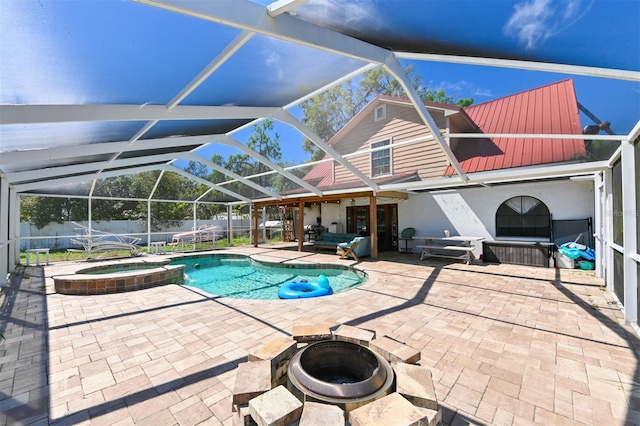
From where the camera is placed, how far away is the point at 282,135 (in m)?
21.8

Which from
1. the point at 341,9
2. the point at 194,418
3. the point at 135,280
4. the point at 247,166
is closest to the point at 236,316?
the point at 194,418

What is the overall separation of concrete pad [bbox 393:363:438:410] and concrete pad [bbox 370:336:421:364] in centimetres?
11

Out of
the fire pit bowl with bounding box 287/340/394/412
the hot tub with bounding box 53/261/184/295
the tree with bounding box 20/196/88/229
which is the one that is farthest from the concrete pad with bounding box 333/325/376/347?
the tree with bounding box 20/196/88/229

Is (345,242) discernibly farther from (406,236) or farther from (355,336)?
(355,336)

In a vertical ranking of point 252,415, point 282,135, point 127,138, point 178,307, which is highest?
point 282,135

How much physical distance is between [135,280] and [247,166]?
10673 mm

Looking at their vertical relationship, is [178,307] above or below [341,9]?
below

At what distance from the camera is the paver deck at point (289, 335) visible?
7.18 ft

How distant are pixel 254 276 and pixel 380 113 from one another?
8035 millimetres

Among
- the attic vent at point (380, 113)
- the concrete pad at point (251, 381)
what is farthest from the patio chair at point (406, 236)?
the concrete pad at point (251, 381)

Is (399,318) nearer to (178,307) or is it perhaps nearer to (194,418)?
(194,418)

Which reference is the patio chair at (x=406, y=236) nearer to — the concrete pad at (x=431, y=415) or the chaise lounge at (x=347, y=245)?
the chaise lounge at (x=347, y=245)

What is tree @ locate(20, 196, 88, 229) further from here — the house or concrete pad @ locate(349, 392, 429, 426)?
concrete pad @ locate(349, 392, 429, 426)

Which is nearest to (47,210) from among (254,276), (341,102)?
(254,276)
